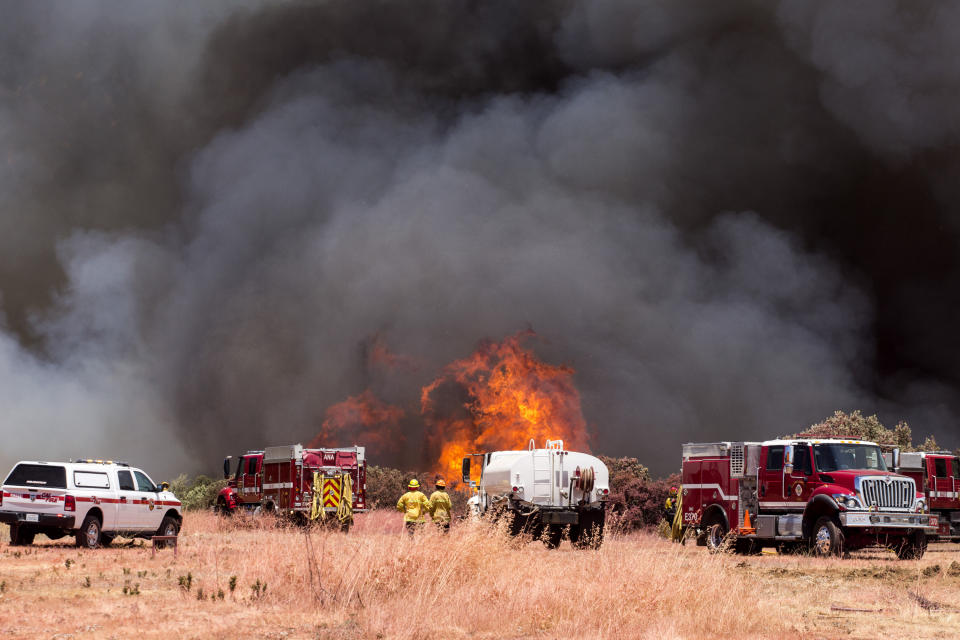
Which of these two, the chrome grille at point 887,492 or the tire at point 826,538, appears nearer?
the tire at point 826,538

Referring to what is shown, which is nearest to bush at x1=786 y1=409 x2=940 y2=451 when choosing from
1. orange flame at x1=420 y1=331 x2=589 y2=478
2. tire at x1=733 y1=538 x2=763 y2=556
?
orange flame at x1=420 y1=331 x2=589 y2=478

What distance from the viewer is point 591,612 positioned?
11.8m

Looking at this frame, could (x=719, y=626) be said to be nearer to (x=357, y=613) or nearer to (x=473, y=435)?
(x=357, y=613)

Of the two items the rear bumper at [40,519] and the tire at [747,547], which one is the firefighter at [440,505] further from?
the tire at [747,547]

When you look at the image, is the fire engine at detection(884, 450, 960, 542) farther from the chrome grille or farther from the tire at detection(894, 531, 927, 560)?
the chrome grille

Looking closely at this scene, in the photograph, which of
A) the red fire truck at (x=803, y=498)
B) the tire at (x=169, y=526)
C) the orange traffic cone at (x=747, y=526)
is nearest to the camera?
the red fire truck at (x=803, y=498)

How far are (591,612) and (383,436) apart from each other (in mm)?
49228

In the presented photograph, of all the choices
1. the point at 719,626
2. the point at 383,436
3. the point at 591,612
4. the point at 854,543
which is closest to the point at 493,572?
the point at 591,612

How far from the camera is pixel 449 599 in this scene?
12.3 m

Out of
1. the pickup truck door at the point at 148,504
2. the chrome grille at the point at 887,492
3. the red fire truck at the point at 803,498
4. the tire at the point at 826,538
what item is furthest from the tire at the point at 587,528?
the pickup truck door at the point at 148,504

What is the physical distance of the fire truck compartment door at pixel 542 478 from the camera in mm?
25609

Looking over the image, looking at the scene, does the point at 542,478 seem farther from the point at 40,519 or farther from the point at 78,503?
the point at 40,519

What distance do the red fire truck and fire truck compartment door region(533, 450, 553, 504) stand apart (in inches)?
162

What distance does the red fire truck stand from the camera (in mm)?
22391
